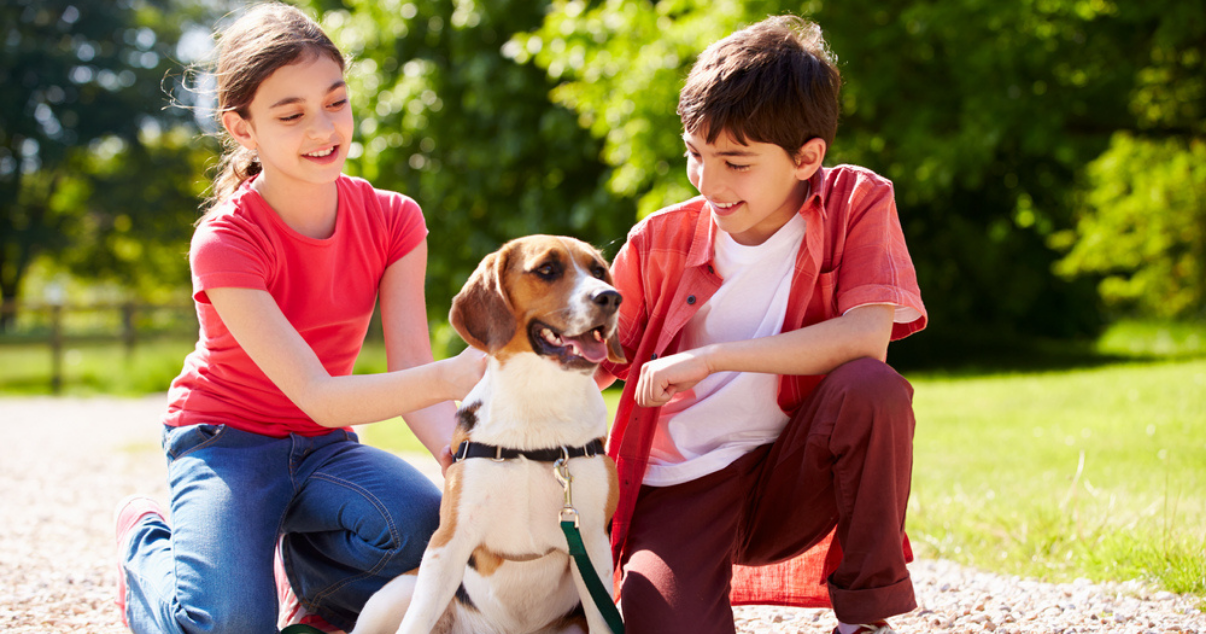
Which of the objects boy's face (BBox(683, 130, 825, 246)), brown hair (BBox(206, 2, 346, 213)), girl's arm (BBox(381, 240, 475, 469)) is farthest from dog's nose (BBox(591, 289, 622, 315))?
brown hair (BBox(206, 2, 346, 213))

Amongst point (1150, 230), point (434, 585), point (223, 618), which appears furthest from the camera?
point (1150, 230)

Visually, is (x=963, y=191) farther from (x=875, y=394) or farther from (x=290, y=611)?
(x=290, y=611)

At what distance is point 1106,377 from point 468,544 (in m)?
10.2

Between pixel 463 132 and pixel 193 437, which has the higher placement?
pixel 463 132

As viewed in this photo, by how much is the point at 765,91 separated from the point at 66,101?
33268 mm

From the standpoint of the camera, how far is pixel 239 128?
328cm

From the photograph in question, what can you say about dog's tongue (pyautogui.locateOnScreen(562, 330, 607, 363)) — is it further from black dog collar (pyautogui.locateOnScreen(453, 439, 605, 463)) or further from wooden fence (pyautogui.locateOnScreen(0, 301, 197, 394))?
wooden fence (pyautogui.locateOnScreen(0, 301, 197, 394))

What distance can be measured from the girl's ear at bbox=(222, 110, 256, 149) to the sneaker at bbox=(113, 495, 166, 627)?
138cm

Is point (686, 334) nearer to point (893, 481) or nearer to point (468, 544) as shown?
point (893, 481)

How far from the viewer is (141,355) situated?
1952cm

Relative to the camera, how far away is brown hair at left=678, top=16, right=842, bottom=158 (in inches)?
116

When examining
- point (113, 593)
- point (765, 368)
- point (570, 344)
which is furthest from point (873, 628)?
point (113, 593)

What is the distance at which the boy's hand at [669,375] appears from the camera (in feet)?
9.14

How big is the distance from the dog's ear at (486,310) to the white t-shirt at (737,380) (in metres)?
0.73
